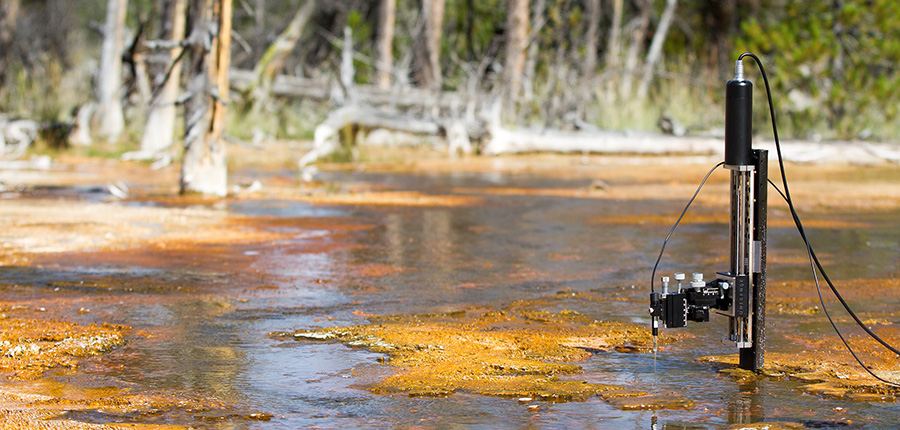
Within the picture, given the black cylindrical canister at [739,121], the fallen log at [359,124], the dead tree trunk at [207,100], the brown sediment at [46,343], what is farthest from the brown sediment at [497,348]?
the fallen log at [359,124]

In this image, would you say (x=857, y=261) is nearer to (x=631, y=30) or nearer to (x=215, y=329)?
(x=215, y=329)

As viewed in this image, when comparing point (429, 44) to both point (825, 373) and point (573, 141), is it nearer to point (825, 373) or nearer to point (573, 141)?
point (573, 141)

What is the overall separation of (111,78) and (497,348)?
51.2 ft

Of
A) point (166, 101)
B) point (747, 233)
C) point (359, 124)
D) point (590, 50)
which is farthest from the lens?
point (590, 50)

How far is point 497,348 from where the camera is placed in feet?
16.5

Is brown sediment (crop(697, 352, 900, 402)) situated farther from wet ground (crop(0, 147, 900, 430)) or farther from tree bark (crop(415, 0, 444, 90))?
tree bark (crop(415, 0, 444, 90))

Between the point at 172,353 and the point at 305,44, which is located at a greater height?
the point at 305,44

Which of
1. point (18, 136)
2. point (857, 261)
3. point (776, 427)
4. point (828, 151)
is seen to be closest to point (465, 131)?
point (828, 151)

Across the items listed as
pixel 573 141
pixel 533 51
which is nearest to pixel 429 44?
pixel 533 51

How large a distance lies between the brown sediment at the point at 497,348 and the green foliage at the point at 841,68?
1619 centimetres

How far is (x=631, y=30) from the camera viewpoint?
27.9 m

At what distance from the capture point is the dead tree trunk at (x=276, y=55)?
50.9ft

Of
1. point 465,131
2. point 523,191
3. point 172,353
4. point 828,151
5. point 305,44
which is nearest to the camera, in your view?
point 172,353

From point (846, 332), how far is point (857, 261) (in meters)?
2.46
